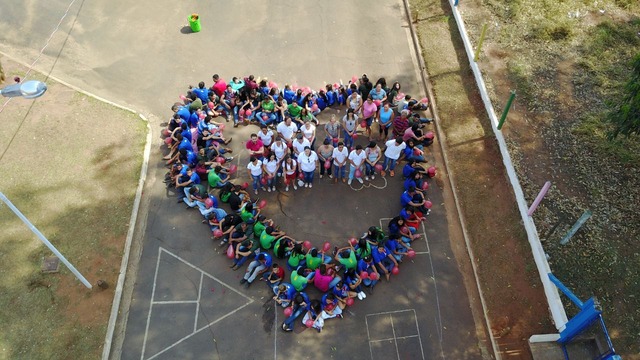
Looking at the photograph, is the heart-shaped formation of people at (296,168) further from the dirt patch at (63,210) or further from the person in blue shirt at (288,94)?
the dirt patch at (63,210)

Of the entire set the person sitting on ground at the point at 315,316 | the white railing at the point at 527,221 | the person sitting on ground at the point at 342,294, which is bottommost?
→ the person sitting on ground at the point at 315,316

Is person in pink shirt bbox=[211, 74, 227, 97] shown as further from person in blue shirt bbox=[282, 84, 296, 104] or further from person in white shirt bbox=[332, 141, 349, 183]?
person in white shirt bbox=[332, 141, 349, 183]

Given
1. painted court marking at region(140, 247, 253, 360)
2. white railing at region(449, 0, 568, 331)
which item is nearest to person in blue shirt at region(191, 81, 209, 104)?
painted court marking at region(140, 247, 253, 360)

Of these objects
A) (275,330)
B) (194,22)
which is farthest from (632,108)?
(194,22)

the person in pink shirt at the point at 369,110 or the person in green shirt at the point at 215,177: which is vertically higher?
the person in pink shirt at the point at 369,110

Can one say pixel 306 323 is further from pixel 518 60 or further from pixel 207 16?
pixel 207 16

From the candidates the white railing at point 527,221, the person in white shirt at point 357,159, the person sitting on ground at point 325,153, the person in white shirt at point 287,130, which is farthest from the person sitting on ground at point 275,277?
the white railing at point 527,221

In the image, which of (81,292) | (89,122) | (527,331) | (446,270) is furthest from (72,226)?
(527,331)

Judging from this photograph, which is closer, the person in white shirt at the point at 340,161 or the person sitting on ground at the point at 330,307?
the person sitting on ground at the point at 330,307
